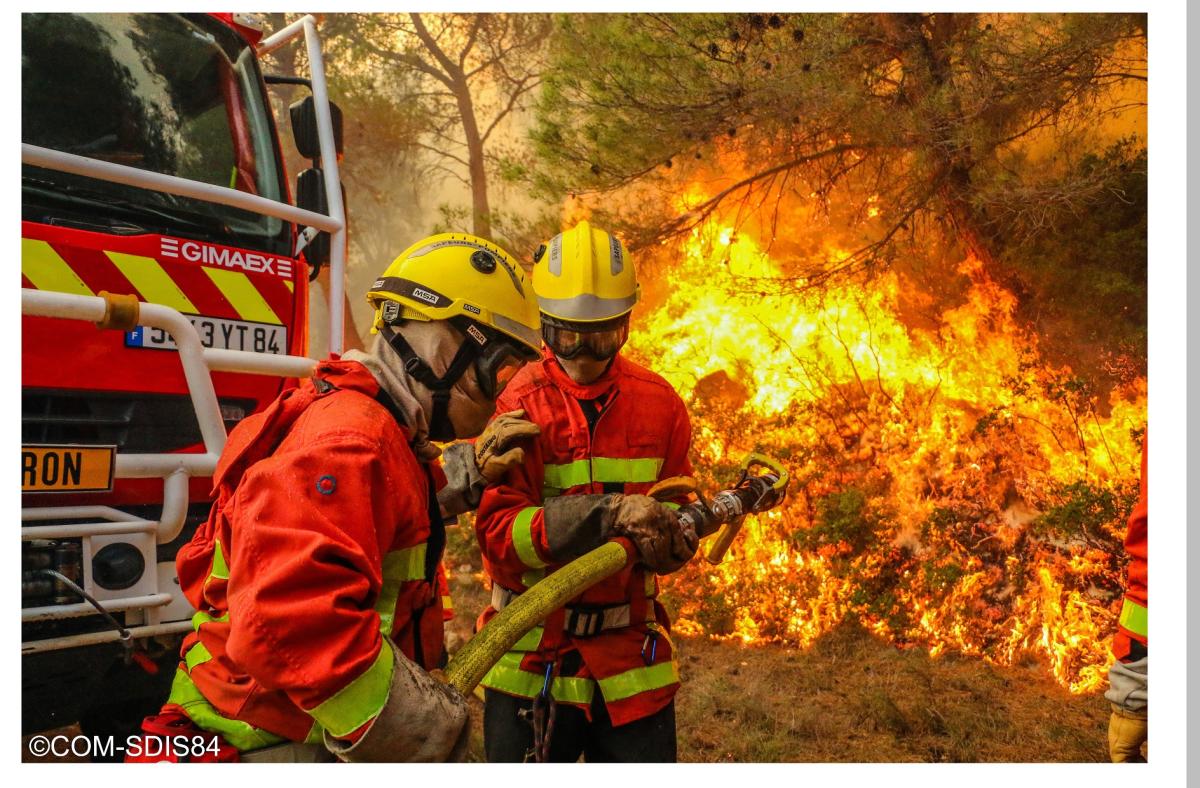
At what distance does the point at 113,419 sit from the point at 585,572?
204 centimetres

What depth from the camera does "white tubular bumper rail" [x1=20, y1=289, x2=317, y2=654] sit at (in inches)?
116

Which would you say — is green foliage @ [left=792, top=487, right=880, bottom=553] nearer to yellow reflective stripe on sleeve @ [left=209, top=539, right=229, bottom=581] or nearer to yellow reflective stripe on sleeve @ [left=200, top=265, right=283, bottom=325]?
yellow reflective stripe on sleeve @ [left=200, top=265, right=283, bottom=325]

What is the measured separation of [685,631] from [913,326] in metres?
2.80

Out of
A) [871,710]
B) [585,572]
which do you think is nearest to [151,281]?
[585,572]

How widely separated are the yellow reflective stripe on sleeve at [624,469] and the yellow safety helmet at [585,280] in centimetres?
47

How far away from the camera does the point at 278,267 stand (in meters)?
4.02

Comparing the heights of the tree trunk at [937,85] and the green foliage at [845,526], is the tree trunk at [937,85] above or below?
above

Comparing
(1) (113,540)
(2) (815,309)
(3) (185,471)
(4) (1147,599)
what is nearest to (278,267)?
(3) (185,471)

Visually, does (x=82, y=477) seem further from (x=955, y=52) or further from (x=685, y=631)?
(x=955, y=52)

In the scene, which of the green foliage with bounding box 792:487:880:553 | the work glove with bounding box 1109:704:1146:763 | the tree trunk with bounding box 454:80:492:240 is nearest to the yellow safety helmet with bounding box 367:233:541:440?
the work glove with bounding box 1109:704:1146:763

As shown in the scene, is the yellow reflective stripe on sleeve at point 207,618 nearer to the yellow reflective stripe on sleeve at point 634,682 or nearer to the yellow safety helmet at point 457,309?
the yellow safety helmet at point 457,309

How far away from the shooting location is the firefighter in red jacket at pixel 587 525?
112 inches

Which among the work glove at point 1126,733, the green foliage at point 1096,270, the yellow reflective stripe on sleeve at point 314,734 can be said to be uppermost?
the green foliage at point 1096,270

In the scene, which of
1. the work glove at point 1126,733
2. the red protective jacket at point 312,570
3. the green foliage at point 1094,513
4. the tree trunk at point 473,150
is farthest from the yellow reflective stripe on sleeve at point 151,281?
the tree trunk at point 473,150
